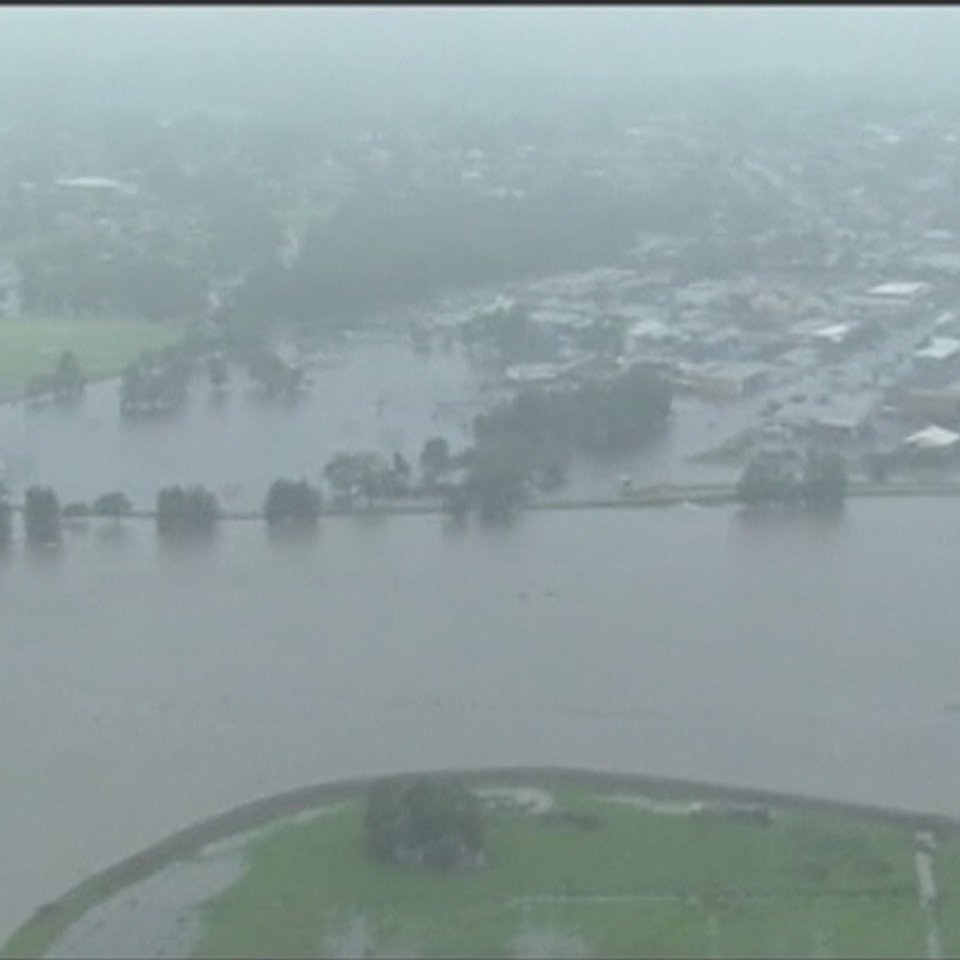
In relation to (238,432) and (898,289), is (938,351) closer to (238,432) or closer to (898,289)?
(898,289)

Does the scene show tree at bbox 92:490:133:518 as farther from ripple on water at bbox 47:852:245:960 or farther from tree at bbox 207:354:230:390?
ripple on water at bbox 47:852:245:960

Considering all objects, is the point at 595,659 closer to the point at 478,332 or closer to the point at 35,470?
the point at 35,470

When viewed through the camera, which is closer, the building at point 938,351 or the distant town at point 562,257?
the distant town at point 562,257

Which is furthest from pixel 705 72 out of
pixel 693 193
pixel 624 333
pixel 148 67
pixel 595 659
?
pixel 595 659

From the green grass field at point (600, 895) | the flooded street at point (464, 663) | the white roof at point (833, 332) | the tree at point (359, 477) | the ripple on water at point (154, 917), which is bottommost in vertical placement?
the ripple on water at point (154, 917)

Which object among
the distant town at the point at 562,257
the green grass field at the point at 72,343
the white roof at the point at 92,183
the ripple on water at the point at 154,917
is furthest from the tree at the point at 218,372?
the ripple on water at the point at 154,917

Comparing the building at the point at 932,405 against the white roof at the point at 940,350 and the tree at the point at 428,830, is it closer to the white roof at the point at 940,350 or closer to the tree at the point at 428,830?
the white roof at the point at 940,350
